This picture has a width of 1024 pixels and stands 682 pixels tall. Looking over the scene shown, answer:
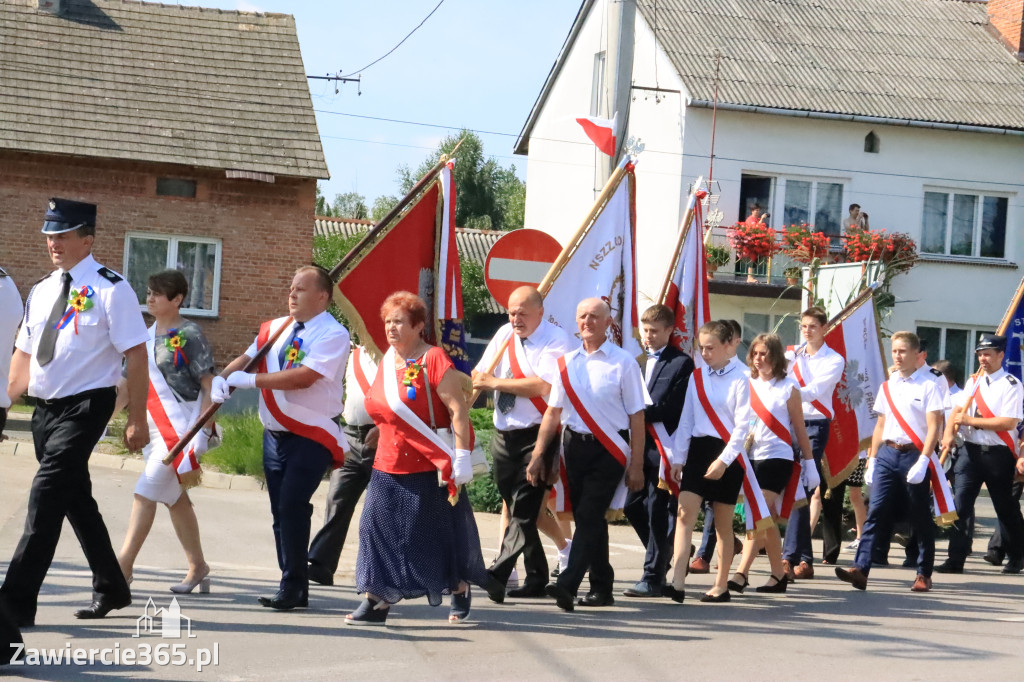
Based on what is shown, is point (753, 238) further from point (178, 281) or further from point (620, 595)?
point (178, 281)

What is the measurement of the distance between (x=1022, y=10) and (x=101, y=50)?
761 inches

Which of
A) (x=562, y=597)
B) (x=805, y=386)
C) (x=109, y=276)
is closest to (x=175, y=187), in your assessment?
(x=805, y=386)

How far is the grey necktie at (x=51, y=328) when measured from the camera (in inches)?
264

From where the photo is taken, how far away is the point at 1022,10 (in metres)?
29.9

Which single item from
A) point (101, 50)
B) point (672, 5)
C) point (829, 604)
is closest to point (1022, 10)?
point (672, 5)

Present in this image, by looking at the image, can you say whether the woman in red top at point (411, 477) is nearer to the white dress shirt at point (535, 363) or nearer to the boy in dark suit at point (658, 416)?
the white dress shirt at point (535, 363)

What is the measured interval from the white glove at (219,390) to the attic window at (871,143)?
21.9m

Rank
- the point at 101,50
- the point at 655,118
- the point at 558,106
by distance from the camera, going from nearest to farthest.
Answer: the point at 101,50
the point at 655,118
the point at 558,106

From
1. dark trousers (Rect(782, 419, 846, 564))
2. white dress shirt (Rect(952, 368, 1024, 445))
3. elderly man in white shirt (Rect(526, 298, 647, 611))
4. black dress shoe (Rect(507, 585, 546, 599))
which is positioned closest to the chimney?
white dress shirt (Rect(952, 368, 1024, 445))

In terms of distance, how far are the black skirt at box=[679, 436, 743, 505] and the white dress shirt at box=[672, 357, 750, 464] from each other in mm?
47

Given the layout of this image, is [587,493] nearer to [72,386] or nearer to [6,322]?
[72,386]

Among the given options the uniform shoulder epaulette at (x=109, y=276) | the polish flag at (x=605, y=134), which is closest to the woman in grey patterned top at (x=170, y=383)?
the uniform shoulder epaulette at (x=109, y=276)

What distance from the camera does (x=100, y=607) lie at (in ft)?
22.9

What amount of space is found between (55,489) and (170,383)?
1.26m
